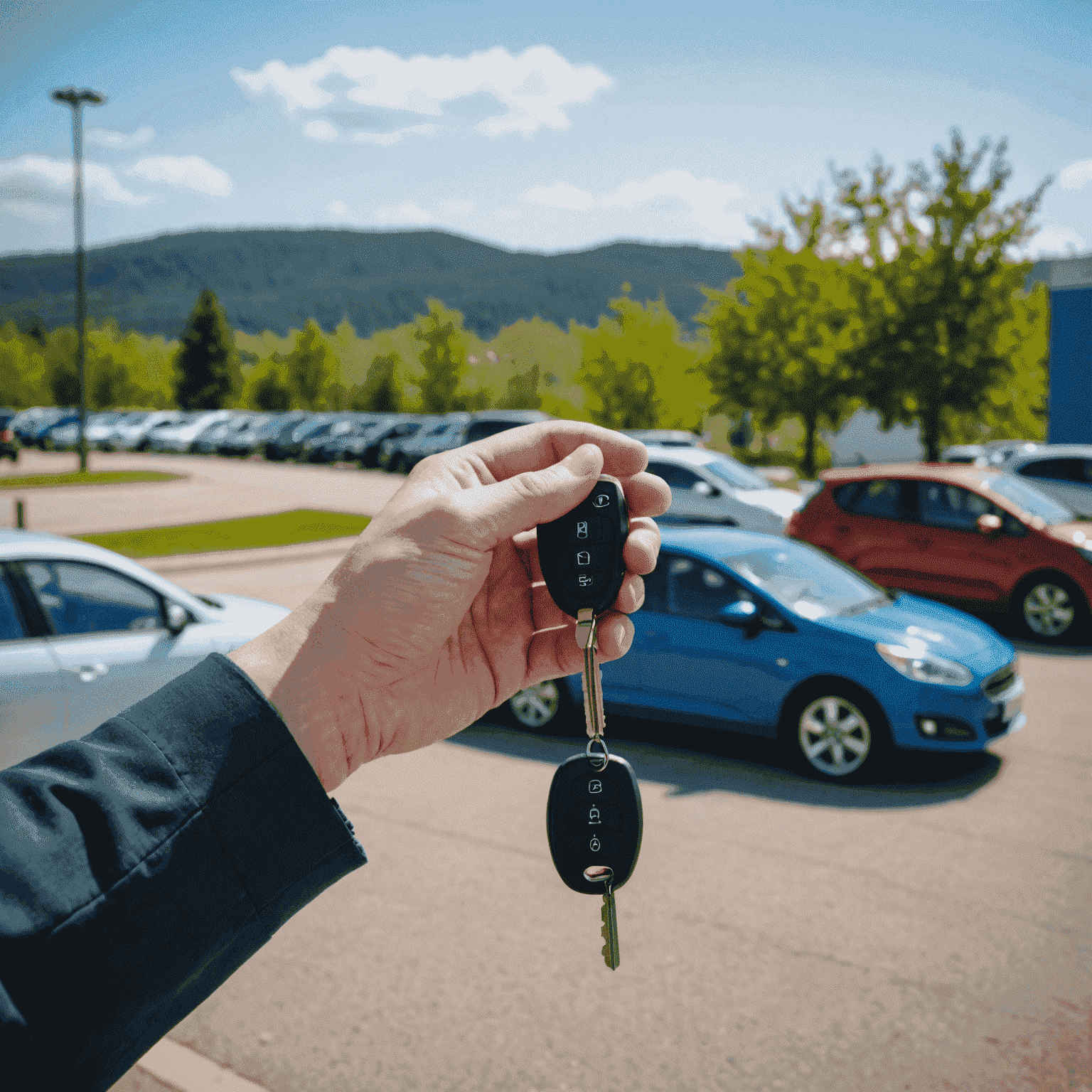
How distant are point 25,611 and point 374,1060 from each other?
3346mm

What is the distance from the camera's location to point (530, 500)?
6.21ft

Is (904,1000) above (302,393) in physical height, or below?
below

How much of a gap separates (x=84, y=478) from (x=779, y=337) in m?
21.7

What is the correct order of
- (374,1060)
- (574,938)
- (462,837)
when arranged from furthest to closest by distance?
(462,837)
(574,938)
(374,1060)

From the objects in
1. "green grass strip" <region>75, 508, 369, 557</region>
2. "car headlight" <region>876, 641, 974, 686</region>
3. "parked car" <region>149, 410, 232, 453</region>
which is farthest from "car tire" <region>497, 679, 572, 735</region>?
"parked car" <region>149, 410, 232, 453</region>

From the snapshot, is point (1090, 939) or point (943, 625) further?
point (943, 625)

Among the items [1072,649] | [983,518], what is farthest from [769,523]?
[1072,649]

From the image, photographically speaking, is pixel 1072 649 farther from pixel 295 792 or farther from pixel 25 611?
pixel 295 792

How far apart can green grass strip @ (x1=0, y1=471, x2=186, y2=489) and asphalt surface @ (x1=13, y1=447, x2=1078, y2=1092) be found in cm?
2807

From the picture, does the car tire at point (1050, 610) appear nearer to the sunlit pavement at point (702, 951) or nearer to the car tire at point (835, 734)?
the sunlit pavement at point (702, 951)

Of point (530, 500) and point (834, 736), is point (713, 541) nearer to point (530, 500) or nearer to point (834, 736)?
point (834, 736)

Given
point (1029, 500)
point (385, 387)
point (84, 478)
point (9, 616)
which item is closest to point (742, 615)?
point (9, 616)

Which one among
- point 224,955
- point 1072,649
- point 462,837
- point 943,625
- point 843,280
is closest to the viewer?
point 224,955

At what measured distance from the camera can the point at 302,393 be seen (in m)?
73.1
